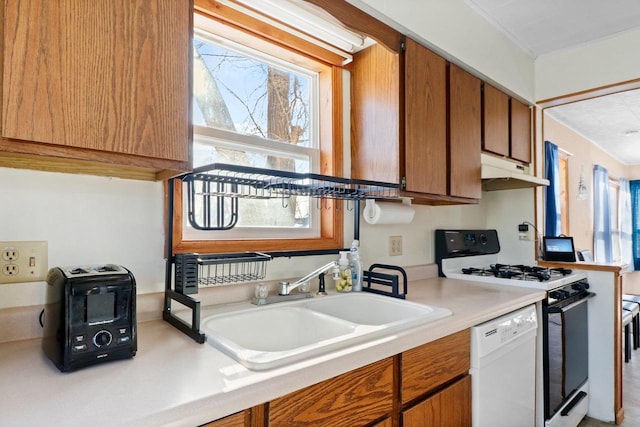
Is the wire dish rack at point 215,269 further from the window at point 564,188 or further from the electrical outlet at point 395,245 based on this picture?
the window at point 564,188

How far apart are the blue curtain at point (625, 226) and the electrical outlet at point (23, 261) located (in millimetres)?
7799

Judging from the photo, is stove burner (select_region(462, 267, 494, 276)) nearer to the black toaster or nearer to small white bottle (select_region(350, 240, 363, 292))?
small white bottle (select_region(350, 240, 363, 292))

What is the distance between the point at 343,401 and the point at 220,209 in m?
0.82

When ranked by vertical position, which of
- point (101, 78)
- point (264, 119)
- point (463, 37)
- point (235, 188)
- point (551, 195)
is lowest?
point (235, 188)

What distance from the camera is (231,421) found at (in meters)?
0.75

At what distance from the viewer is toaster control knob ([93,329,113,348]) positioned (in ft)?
2.77

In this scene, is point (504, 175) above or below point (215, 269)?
above

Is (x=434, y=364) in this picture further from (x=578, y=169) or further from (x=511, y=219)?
(x=578, y=169)

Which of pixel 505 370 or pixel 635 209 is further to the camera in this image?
pixel 635 209

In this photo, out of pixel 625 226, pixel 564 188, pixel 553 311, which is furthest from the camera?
pixel 625 226

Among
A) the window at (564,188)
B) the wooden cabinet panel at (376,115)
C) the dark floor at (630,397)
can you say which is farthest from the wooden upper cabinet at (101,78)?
the window at (564,188)

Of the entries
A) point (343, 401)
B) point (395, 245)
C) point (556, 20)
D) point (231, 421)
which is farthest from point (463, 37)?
point (231, 421)

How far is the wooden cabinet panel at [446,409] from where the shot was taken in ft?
3.84

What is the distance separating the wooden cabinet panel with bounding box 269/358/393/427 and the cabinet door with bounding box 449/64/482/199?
1.18 metres
